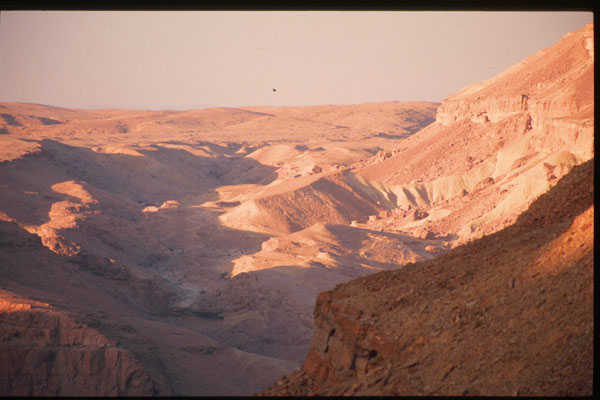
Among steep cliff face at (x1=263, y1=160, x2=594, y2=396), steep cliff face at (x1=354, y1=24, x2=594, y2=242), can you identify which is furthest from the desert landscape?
steep cliff face at (x1=354, y1=24, x2=594, y2=242)

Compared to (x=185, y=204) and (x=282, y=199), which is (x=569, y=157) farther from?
(x=185, y=204)

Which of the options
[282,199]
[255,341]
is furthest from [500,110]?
[255,341]

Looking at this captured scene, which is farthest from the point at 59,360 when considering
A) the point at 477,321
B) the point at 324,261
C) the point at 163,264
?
the point at 163,264

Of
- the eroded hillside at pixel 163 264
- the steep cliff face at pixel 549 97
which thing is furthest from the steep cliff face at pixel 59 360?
the steep cliff face at pixel 549 97

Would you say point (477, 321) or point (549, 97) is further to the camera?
point (549, 97)

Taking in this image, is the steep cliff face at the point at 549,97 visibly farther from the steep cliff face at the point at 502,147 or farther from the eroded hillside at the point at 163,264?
the eroded hillside at the point at 163,264

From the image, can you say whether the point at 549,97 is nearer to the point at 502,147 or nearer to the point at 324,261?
the point at 502,147
